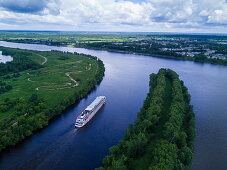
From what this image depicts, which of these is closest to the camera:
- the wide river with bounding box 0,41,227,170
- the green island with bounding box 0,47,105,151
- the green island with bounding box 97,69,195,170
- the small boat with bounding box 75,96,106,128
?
the green island with bounding box 97,69,195,170

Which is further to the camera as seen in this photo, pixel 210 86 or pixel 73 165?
pixel 210 86

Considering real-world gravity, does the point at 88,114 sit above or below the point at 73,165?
above

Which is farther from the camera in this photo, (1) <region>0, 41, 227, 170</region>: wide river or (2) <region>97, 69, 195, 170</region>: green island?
(1) <region>0, 41, 227, 170</region>: wide river

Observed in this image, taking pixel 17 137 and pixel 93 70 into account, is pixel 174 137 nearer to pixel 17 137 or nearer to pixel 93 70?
pixel 17 137

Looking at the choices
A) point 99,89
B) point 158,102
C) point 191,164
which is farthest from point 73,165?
point 99,89

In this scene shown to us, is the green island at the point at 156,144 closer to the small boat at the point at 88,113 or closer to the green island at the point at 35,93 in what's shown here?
the small boat at the point at 88,113

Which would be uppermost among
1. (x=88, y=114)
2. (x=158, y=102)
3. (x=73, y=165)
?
(x=158, y=102)

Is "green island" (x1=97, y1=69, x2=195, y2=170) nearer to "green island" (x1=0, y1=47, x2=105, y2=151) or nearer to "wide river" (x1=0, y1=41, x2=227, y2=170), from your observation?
"wide river" (x1=0, y1=41, x2=227, y2=170)

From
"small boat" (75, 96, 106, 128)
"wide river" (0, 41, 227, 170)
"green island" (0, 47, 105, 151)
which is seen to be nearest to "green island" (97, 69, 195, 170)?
"wide river" (0, 41, 227, 170)
